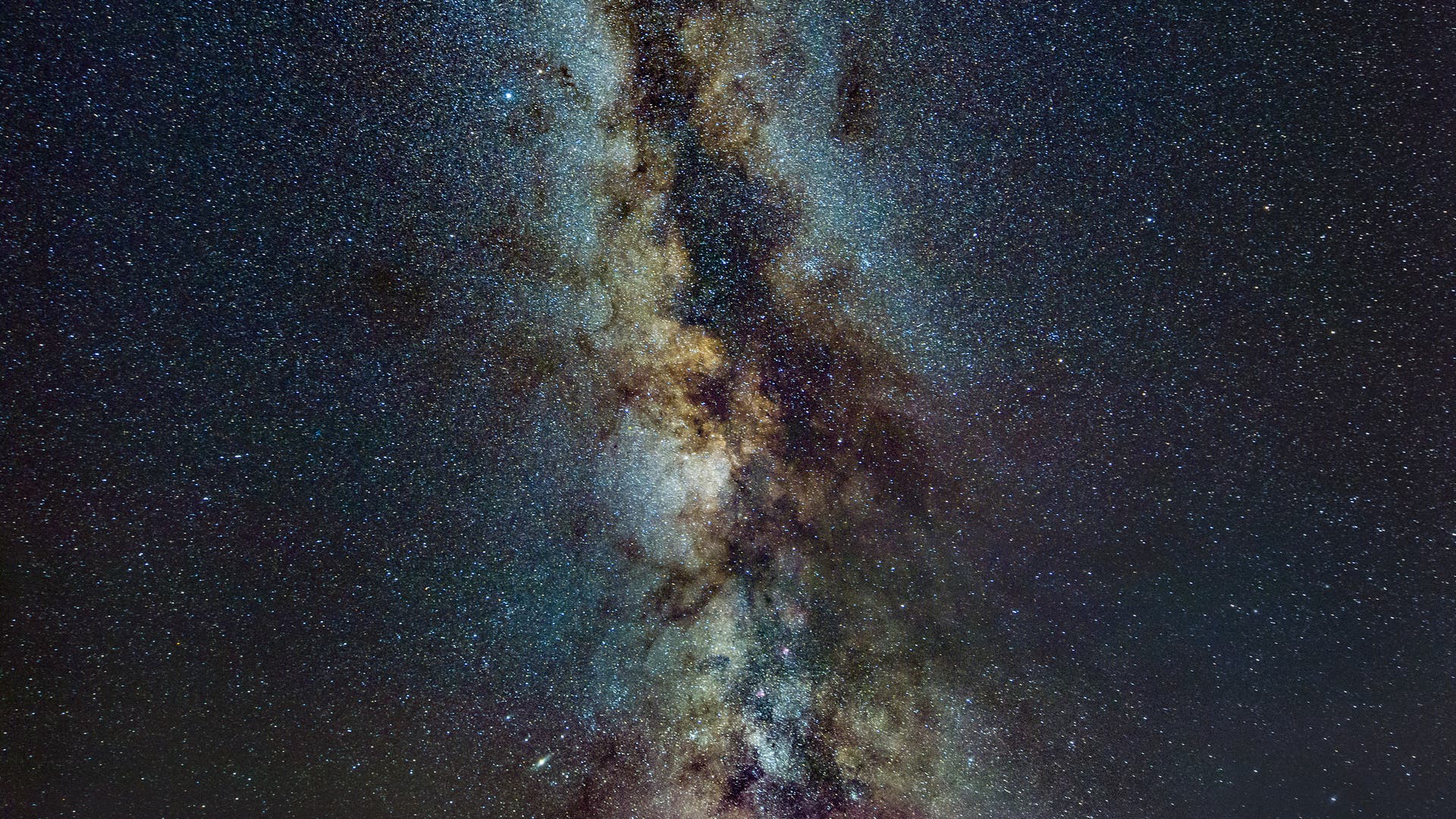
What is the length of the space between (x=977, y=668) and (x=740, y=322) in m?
2.12

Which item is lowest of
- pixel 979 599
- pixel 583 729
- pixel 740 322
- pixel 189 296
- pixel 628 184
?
pixel 583 729

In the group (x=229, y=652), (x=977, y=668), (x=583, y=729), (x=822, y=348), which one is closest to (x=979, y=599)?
(x=977, y=668)

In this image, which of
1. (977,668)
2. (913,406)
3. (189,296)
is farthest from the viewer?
(977,668)

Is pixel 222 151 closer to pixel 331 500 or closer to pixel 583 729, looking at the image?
pixel 331 500

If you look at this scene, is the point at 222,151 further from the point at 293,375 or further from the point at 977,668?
the point at 977,668

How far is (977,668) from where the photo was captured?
293 cm

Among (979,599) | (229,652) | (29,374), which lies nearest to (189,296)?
(29,374)

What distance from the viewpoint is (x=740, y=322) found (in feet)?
9.23

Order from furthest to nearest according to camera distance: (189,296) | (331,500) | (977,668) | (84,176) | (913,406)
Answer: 1. (977,668)
2. (913,406)
3. (331,500)
4. (189,296)
5. (84,176)

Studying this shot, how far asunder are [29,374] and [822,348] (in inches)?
122

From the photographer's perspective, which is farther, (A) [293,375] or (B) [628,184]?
(B) [628,184]

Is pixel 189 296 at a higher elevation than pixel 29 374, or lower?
higher

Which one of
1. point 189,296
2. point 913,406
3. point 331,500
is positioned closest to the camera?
point 189,296

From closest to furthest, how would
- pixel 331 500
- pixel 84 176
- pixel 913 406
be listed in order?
pixel 84 176 < pixel 331 500 < pixel 913 406
